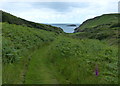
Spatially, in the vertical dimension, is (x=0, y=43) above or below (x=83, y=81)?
above

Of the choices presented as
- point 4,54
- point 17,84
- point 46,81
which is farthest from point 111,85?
point 4,54

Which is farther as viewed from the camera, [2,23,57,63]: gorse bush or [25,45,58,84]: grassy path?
[2,23,57,63]: gorse bush

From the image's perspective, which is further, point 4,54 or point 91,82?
point 4,54

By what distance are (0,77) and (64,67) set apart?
16.7 feet

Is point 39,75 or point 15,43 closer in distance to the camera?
point 39,75

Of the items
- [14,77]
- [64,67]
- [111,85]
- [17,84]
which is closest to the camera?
[111,85]

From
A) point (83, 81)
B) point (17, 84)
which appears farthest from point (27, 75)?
point (83, 81)

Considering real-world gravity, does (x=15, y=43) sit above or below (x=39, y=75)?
above

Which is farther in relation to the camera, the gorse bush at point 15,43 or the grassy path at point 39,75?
the gorse bush at point 15,43

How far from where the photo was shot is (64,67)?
1301 centimetres

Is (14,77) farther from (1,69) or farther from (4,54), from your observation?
(4,54)

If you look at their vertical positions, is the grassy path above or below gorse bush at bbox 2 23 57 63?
below

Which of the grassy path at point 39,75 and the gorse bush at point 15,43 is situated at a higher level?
the gorse bush at point 15,43

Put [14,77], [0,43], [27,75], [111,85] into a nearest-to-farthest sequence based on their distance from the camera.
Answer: [111,85]
[14,77]
[27,75]
[0,43]
